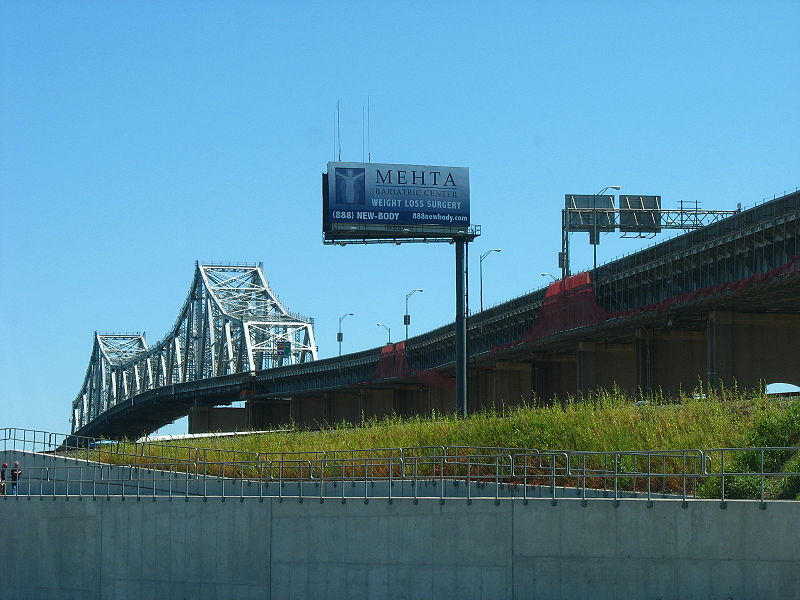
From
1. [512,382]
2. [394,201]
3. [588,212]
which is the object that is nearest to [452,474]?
[394,201]

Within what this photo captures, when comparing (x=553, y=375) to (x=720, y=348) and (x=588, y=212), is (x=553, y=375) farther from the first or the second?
(x=720, y=348)

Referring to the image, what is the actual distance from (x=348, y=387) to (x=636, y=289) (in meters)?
47.7

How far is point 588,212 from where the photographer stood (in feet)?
260

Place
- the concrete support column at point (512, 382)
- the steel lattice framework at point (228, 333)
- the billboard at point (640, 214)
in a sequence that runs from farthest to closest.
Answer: the steel lattice framework at point (228, 333)
the concrete support column at point (512, 382)
the billboard at point (640, 214)

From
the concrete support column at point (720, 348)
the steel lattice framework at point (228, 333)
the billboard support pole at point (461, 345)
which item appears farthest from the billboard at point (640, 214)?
the steel lattice framework at point (228, 333)

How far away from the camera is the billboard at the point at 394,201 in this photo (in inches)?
2270

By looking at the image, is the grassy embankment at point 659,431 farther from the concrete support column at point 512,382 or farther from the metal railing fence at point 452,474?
the concrete support column at point 512,382

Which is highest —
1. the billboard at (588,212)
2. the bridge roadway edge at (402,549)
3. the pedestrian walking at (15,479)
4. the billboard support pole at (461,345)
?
the billboard at (588,212)

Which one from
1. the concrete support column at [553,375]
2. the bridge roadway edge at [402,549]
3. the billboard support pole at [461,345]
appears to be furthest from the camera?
the concrete support column at [553,375]

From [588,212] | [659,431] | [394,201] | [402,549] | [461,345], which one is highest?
[588,212]

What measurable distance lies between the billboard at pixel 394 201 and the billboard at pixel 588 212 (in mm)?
22220

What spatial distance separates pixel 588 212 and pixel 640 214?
3.70 meters

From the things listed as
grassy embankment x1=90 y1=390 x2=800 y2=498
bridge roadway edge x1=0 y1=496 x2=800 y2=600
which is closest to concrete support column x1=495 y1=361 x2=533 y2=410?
grassy embankment x1=90 y1=390 x2=800 y2=498

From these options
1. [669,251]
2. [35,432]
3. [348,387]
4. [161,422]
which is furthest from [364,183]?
[161,422]
